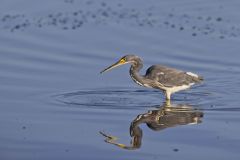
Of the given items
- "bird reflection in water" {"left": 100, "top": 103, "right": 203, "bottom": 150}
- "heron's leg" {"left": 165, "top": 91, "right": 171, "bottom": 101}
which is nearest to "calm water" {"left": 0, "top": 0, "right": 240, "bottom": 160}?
"bird reflection in water" {"left": 100, "top": 103, "right": 203, "bottom": 150}

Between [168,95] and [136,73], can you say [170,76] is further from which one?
[136,73]

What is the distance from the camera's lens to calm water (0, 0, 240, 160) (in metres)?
12.9

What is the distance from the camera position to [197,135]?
1339 centimetres

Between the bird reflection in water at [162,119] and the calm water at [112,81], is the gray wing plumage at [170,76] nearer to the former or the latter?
the calm water at [112,81]

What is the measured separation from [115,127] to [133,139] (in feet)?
2.72

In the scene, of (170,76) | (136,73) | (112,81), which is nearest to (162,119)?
(170,76)

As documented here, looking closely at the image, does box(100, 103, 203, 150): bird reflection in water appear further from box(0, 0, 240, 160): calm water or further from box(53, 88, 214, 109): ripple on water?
box(53, 88, 214, 109): ripple on water

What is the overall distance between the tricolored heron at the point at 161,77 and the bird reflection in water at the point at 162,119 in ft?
1.73

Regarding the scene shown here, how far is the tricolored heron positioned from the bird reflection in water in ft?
1.73

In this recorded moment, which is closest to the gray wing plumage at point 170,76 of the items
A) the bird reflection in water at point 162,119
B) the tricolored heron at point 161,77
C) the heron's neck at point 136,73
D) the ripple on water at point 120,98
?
the tricolored heron at point 161,77

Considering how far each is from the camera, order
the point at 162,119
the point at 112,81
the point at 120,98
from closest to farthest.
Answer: the point at 162,119 → the point at 120,98 → the point at 112,81

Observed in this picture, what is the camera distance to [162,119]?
14.6 metres

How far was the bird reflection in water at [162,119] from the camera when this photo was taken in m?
13.2

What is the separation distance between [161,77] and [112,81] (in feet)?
4.60
